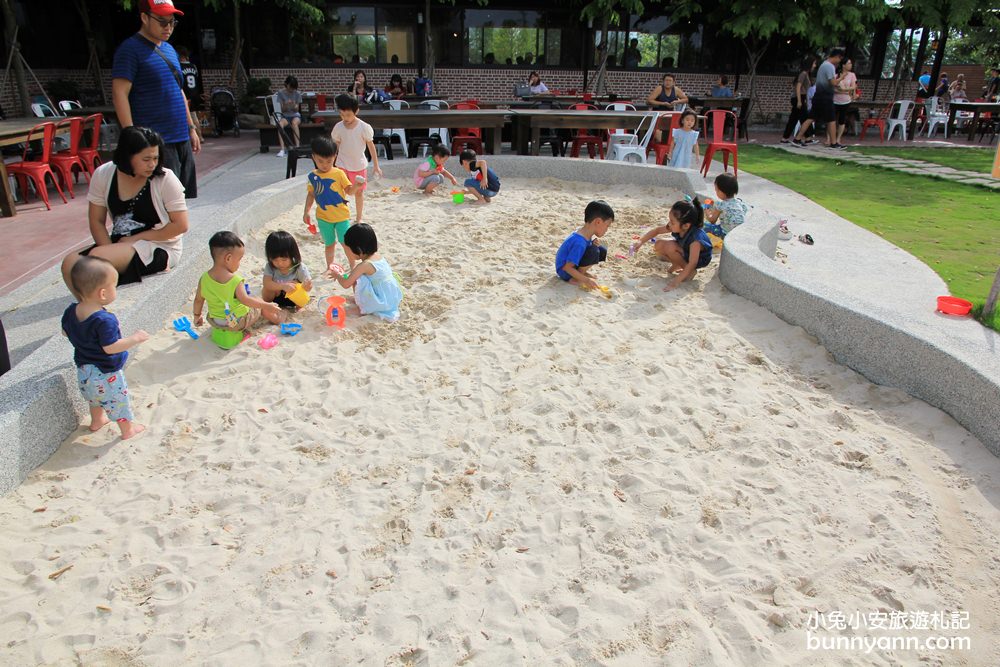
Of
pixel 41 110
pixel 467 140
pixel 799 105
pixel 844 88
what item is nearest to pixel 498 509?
pixel 467 140

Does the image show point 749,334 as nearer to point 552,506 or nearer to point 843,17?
point 552,506

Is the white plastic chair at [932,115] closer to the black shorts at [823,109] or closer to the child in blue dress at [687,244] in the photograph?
the black shorts at [823,109]

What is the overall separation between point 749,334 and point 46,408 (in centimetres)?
406

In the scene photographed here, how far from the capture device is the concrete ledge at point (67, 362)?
9.64 ft

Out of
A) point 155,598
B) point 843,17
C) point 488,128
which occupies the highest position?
point 843,17

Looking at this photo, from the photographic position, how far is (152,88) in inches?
187

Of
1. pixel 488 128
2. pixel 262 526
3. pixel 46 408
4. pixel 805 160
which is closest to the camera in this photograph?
pixel 262 526

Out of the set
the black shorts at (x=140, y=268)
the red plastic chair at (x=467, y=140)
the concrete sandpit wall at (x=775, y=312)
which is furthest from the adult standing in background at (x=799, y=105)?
the black shorts at (x=140, y=268)

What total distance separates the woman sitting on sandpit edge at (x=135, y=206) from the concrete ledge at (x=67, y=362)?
200mm

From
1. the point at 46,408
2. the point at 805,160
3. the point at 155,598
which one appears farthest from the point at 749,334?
the point at 805,160

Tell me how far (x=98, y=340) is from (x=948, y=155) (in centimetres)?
1550

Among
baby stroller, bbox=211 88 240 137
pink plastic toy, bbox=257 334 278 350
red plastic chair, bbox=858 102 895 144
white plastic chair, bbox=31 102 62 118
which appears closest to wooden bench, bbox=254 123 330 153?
baby stroller, bbox=211 88 240 137

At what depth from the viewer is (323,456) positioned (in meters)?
3.22

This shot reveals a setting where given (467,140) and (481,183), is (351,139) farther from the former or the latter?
(467,140)
